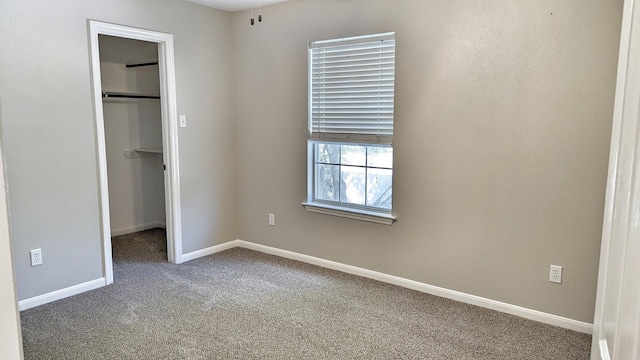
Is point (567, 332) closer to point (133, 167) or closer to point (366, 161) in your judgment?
point (366, 161)

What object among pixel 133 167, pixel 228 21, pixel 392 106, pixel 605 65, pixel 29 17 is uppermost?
pixel 228 21

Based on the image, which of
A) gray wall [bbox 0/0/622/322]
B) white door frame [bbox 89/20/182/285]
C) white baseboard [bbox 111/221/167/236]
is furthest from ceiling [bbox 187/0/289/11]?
white baseboard [bbox 111/221/167/236]

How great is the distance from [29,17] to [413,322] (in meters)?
3.40

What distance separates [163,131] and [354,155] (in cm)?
179

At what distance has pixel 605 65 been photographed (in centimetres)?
266

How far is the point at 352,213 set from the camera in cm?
388

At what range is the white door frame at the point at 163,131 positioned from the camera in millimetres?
3510

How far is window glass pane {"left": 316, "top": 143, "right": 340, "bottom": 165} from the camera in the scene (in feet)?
13.3

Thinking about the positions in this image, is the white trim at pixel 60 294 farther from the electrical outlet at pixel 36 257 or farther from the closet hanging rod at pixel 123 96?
the closet hanging rod at pixel 123 96

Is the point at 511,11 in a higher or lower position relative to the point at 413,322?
higher

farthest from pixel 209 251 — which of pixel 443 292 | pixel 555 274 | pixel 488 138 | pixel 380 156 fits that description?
pixel 555 274

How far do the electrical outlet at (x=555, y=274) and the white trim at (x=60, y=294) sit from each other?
3427 millimetres

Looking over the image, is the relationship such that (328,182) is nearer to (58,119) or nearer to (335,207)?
(335,207)

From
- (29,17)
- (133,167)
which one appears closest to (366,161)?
(29,17)
